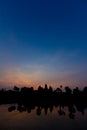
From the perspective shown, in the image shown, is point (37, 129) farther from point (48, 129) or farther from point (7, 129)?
point (7, 129)

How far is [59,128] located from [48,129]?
2281mm

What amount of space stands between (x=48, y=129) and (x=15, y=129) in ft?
19.1

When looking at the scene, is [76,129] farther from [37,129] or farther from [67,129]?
[37,129]

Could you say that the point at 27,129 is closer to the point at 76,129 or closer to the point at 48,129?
the point at 48,129

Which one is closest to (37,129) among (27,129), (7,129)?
(27,129)

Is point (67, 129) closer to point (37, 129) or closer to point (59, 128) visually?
point (59, 128)

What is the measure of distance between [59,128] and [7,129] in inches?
370

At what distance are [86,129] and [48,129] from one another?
665 cm

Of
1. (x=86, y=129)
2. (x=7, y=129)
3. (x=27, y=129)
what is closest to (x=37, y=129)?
(x=27, y=129)

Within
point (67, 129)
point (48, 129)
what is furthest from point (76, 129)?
point (48, 129)

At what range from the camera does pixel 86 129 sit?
125ft

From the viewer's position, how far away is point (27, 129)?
39.1 metres

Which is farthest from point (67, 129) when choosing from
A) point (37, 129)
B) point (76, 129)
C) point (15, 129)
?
point (15, 129)

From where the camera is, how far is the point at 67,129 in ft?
129
